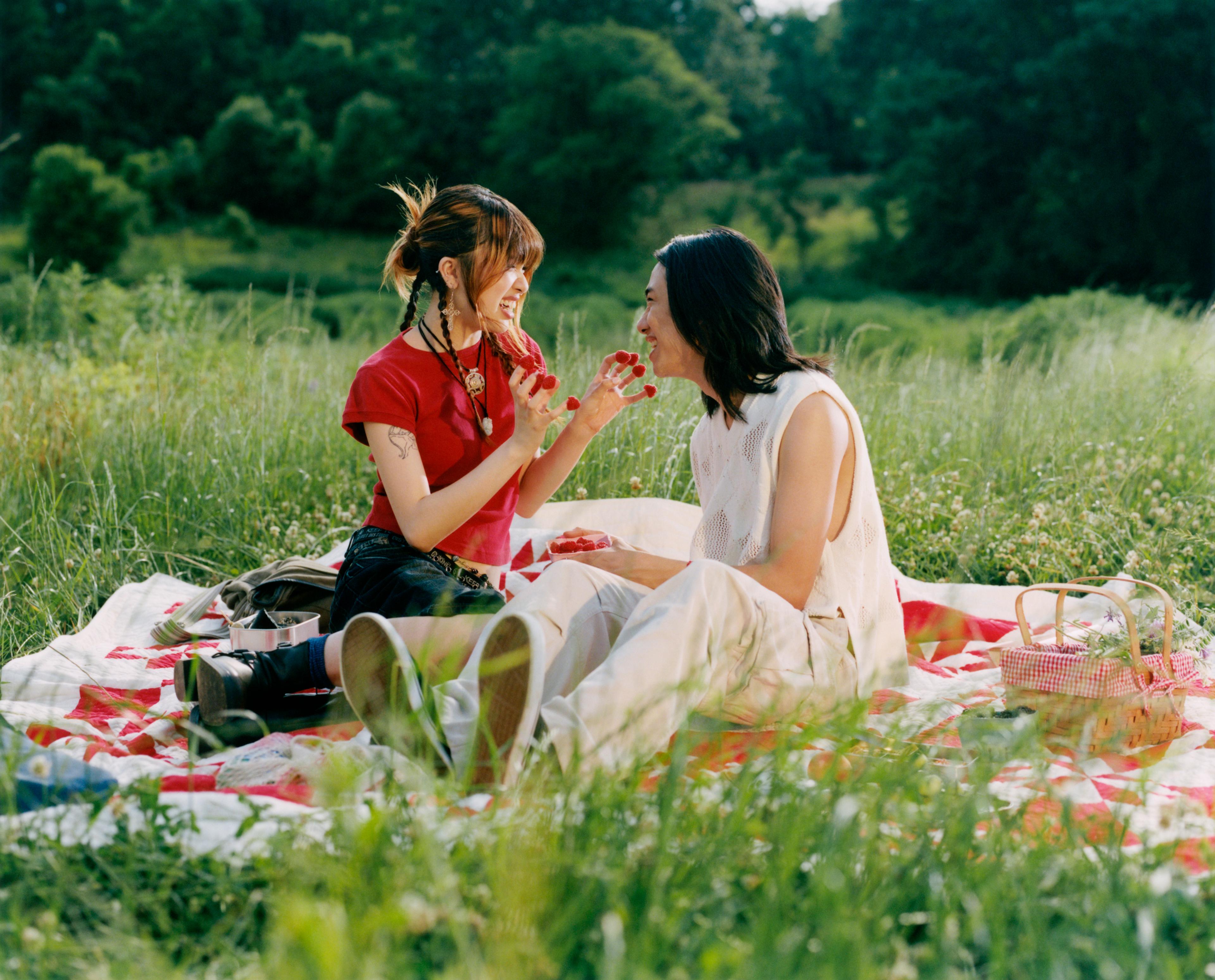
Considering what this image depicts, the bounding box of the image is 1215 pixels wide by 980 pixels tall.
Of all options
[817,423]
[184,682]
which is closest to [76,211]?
[184,682]

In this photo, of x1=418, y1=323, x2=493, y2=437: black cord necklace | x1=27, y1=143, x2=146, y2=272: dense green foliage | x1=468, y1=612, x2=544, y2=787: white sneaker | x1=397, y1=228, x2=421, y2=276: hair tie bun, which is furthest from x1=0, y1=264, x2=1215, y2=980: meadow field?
→ x1=27, y1=143, x2=146, y2=272: dense green foliage

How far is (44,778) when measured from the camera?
75.5 inches

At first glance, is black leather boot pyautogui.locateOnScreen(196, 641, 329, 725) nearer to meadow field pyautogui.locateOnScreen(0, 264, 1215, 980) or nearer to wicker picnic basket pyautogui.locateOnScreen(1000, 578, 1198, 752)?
meadow field pyautogui.locateOnScreen(0, 264, 1215, 980)

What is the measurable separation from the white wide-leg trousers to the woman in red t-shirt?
336 mm

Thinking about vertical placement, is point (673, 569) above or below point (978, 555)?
above

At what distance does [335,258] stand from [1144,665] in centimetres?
3234

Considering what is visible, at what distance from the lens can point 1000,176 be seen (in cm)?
2961

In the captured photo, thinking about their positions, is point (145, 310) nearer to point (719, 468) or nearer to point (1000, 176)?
point (719, 468)

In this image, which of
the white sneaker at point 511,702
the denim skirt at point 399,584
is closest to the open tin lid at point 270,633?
the denim skirt at point 399,584

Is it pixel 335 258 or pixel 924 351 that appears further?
pixel 335 258

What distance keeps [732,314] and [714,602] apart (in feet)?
2.88

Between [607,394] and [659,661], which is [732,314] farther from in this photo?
[659,661]

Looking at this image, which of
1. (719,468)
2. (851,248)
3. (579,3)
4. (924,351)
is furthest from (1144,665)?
(579,3)

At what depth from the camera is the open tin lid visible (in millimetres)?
3086
